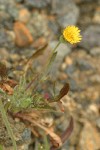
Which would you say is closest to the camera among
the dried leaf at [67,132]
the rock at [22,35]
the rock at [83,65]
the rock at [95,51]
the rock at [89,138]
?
the dried leaf at [67,132]

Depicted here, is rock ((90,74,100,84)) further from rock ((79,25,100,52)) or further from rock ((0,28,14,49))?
rock ((0,28,14,49))

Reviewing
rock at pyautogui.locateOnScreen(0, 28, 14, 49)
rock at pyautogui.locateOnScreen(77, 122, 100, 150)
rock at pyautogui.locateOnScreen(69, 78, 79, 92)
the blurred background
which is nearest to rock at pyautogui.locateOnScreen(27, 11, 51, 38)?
the blurred background

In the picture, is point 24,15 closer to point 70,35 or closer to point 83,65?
point 83,65

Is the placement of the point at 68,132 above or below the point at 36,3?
below

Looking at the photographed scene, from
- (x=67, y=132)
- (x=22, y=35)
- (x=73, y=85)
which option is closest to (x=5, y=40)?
(x=22, y=35)

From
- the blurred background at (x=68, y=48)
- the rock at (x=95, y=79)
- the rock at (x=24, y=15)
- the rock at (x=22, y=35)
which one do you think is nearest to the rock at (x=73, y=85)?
the blurred background at (x=68, y=48)

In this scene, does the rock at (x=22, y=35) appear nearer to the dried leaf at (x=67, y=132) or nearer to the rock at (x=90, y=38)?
the rock at (x=90, y=38)

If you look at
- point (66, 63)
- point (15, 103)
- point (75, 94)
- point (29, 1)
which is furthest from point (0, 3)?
point (15, 103)
